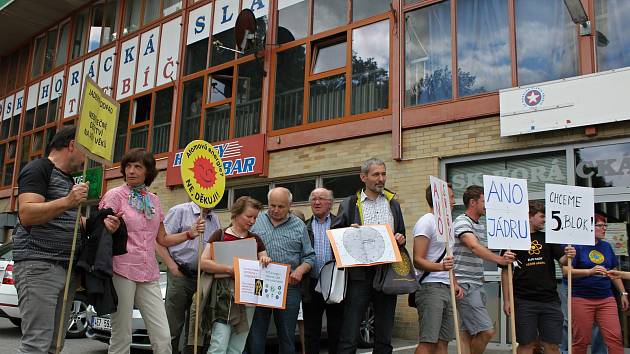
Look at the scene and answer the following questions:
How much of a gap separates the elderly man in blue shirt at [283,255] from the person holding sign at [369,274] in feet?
1.21

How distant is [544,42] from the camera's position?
9141mm

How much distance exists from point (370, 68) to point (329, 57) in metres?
1.16

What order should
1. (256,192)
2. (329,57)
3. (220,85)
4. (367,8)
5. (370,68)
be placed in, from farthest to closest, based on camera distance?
(220,85), (256,192), (329,57), (367,8), (370,68)

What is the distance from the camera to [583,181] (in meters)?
8.34

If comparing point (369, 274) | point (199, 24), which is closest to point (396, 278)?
point (369, 274)

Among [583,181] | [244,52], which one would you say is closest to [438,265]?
[583,181]

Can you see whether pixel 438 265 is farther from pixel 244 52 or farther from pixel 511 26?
pixel 244 52

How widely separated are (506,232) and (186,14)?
12425 millimetres

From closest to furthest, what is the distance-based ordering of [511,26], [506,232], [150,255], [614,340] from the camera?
[150,255]
[506,232]
[614,340]
[511,26]

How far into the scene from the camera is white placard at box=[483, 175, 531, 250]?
15.6ft

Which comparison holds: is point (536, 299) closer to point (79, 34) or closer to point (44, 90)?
point (79, 34)

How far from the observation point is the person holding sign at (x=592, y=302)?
5723 mm

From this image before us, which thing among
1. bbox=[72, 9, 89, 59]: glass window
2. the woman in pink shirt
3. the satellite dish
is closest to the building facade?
the satellite dish

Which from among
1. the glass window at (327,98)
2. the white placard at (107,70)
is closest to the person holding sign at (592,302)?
the glass window at (327,98)
